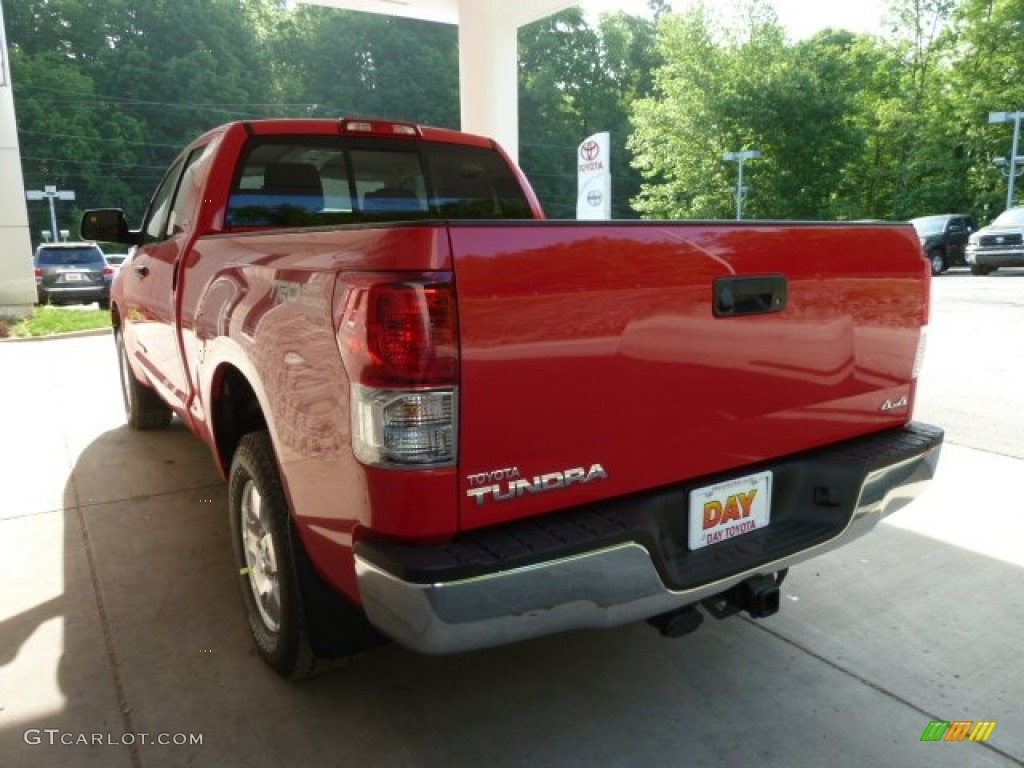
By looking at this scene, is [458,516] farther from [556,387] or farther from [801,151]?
[801,151]

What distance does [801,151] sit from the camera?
3678cm

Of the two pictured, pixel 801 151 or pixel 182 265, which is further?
pixel 801 151

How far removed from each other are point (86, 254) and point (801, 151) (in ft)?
101

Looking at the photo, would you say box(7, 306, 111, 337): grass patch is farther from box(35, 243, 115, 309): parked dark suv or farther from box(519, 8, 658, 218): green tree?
box(519, 8, 658, 218): green tree

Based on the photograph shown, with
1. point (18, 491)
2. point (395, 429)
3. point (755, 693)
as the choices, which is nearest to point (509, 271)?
point (395, 429)

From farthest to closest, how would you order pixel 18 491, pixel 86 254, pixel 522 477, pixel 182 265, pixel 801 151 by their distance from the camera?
pixel 801 151 < pixel 86 254 < pixel 18 491 < pixel 182 265 < pixel 522 477

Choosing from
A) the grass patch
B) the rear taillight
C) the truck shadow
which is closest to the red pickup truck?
the rear taillight

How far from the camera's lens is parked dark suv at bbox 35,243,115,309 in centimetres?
1731

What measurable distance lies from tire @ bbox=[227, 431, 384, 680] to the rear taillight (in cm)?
71

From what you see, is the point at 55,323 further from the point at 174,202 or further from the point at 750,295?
the point at 750,295

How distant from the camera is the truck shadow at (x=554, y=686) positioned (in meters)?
2.29

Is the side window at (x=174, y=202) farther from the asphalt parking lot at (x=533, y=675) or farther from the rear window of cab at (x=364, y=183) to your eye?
the asphalt parking lot at (x=533, y=675)

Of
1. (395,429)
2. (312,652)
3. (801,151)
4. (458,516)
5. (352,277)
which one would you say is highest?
(801,151)

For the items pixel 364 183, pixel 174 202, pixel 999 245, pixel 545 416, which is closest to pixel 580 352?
pixel 545 416
